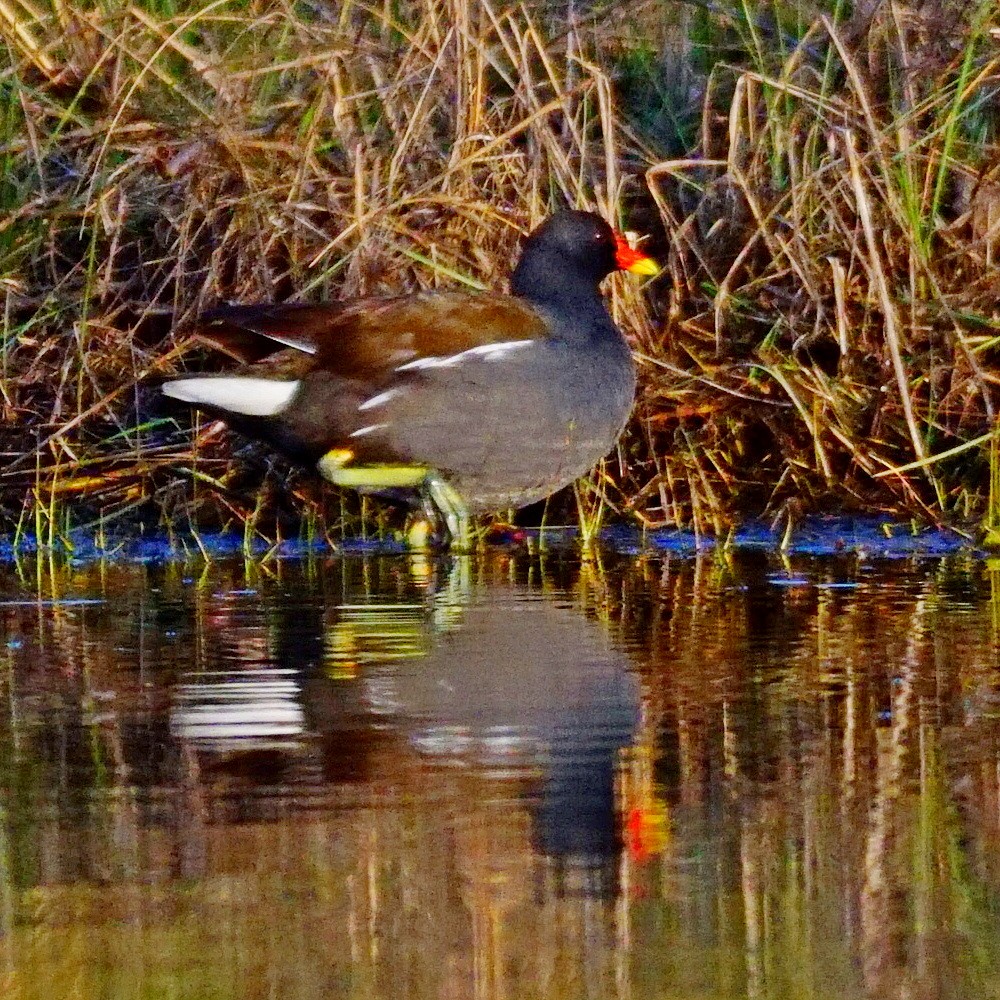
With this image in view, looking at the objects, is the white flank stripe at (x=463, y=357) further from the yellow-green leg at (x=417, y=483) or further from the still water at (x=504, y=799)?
the still water at (x=504, y=799)

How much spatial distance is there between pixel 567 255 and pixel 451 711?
333cm

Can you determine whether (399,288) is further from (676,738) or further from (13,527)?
(676,738)

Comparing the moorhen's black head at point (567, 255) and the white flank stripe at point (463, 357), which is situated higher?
the moorhen's black head at point (567, 255)

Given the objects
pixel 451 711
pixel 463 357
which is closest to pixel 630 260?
pixel 463 357

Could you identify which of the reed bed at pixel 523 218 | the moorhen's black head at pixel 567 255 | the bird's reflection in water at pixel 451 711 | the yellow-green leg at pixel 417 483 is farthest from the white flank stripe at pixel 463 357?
the bird's reflection in water at pixel 451 711

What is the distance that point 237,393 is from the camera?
6.57m

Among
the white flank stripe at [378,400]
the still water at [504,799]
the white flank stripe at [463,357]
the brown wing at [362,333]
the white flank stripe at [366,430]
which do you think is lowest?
the still water at [504,799]

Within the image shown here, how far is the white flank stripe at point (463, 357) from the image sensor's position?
21.8 ft

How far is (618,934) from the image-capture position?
2623 millimetres

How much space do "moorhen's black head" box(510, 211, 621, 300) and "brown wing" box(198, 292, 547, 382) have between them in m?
0.38

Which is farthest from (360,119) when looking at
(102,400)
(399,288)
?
(102,400)

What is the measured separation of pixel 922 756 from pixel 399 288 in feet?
13.7

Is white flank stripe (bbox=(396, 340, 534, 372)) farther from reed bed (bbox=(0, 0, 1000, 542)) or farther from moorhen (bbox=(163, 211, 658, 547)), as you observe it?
reed bed (bbox=(0, 0, 1000, 542))

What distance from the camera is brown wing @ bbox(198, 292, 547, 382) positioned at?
658 cm
